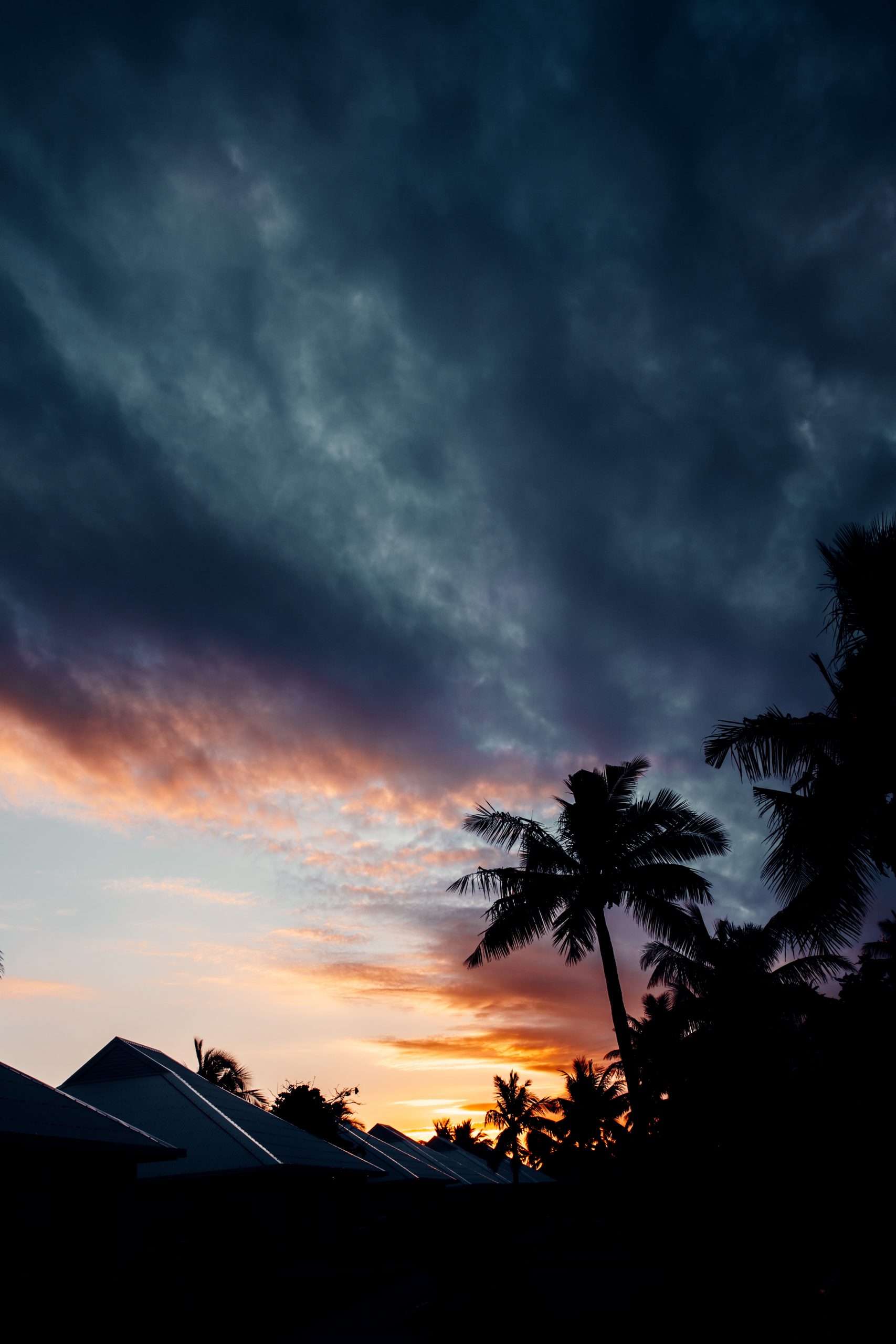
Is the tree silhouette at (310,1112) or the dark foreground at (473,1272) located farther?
the tree silhouette at (310,1112)

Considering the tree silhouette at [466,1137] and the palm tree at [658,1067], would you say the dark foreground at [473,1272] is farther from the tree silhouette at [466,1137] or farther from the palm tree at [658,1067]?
the tree silhouette at [466,1137]

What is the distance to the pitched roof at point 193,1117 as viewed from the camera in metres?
18.0

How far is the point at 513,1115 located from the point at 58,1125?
5695 centimetres

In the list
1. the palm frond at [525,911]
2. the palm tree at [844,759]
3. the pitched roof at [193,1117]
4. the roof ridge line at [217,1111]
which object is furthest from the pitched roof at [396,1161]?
the palm tree at [844,759]

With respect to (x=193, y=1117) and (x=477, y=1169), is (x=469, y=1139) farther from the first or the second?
(x=193, y=1117)

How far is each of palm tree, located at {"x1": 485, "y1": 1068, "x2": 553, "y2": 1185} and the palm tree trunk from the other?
50.1 metres

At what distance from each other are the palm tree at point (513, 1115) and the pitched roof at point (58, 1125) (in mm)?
53750

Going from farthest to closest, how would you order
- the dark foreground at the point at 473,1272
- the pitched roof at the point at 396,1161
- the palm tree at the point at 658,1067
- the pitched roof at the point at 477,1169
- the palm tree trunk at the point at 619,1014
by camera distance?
the pitched roof at the point at 477,1169, the pitched roof at the point at 396,1161, the palm tree trunk at the point at 619,1014, the palm tree at the point at 658,1067, the dark foreground at the point at 473,1272

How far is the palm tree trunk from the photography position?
14656mm

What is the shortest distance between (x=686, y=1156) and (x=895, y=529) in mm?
8453

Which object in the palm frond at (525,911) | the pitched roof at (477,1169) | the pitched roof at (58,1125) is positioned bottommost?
the pitched roof at (477,1169)

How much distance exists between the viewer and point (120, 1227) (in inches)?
525

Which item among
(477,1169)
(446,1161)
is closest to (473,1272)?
(446,1161)

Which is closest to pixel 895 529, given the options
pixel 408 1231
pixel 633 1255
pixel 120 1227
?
pixel 120 1227
